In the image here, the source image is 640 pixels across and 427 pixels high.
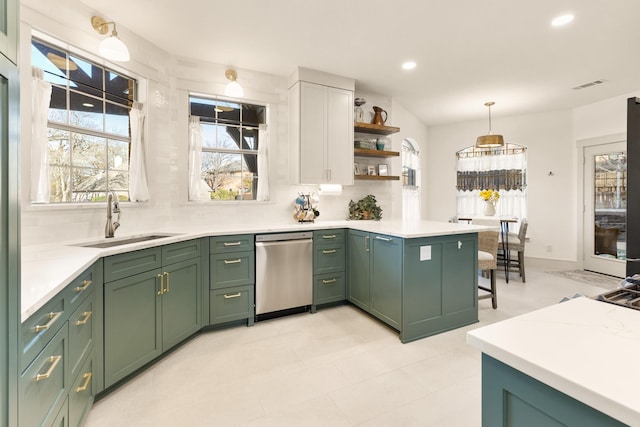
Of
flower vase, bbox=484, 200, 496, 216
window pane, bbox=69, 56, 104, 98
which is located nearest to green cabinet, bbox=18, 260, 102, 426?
window pane, bbox=69, 56, 104, 98

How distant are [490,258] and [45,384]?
3.80m

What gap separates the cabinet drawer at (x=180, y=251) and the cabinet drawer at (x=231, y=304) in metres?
0.47

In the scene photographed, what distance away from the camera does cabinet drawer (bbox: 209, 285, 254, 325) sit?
2.87 m

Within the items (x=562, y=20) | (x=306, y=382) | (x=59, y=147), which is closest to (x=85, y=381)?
(x=306, y=382)

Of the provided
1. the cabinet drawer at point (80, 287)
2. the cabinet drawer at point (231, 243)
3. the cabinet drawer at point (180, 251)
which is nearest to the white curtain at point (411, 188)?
the cabinet drawer at point (231, 243)

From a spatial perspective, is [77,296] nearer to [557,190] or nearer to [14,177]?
[14,177]

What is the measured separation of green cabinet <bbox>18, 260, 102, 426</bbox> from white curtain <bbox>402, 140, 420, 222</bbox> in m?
5.16

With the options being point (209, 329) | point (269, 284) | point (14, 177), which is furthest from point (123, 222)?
point (14, 177)

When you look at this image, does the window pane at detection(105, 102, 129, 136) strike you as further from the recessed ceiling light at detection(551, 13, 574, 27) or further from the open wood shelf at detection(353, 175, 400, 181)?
the recessed ceiling light at detection(551, 13, 574, 27)

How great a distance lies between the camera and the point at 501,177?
19.6ft

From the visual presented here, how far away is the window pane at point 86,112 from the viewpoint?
2449 mm

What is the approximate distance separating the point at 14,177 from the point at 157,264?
1.56 metres

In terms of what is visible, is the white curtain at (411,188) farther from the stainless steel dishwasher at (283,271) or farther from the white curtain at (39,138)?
the white curtain at (39,138)

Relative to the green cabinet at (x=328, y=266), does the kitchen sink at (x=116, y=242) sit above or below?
above
